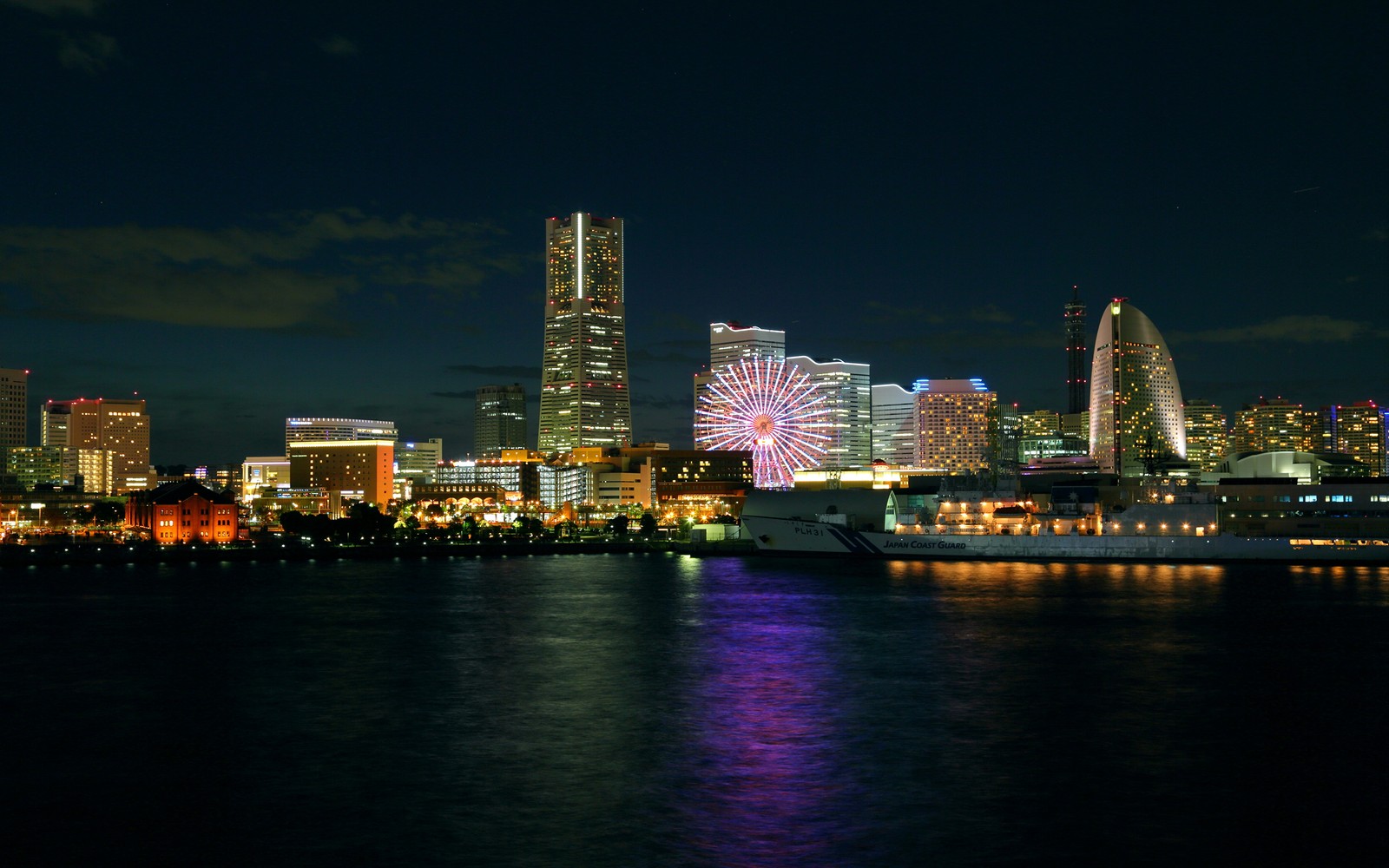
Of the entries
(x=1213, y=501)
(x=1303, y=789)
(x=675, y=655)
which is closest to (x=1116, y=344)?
(x=1213, y=501)

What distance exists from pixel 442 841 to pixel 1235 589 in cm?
5382

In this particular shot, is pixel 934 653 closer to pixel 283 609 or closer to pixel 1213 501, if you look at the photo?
pixel 283 609

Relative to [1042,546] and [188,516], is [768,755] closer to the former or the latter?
[1042,546]

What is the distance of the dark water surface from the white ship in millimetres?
35796

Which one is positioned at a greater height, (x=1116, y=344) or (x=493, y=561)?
(x=1116, y=344)

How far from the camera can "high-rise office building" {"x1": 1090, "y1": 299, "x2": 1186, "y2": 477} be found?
18812cm

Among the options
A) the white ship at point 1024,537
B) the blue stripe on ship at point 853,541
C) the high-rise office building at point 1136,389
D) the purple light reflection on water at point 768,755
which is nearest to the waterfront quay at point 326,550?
the white ship at point 1024,537

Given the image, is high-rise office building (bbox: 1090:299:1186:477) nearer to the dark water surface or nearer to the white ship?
the white ship

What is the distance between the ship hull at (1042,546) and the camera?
279 ft

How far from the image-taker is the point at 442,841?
17.6 meters

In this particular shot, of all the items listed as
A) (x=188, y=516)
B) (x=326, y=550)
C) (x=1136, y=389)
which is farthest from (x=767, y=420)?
(x=1136, y=389)

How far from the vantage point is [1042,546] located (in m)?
90.8

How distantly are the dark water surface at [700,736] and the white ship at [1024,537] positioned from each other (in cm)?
3580

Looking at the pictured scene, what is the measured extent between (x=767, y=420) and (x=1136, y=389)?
85.7 m
